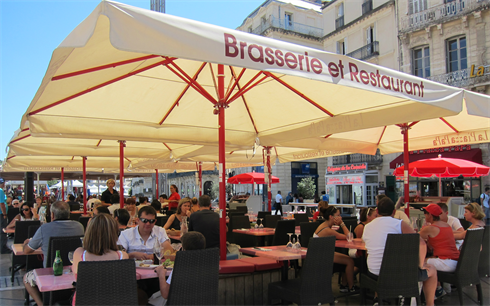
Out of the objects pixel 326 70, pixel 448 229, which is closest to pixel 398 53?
pixel 448 229

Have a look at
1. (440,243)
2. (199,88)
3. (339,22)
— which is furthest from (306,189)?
(199,88)

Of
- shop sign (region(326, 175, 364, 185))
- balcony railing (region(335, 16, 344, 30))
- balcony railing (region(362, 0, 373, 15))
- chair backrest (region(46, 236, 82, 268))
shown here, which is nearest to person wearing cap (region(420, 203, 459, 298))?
chair backrest (region(46, 236, 82, 268))

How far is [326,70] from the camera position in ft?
11.9

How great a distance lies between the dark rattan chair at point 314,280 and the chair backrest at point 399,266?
0.64 meters

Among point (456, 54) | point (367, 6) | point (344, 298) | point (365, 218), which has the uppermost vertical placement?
point (367, 6)

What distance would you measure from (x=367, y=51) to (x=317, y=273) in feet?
78.3

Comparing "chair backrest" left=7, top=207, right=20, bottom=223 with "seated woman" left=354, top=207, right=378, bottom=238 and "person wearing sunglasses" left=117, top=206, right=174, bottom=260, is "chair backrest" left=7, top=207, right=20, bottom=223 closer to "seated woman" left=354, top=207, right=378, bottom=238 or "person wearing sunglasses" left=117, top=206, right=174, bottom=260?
"person wearing sunglasses" left=117, top=206, right=174, bottom=260

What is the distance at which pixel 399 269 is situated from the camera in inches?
182

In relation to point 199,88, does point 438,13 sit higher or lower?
higher

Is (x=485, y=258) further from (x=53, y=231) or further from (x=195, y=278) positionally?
(x=53, y=231)

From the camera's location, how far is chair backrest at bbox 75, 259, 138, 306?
10.0ft

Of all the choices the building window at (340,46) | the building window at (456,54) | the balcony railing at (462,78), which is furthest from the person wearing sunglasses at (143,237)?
the building window at (340,46)

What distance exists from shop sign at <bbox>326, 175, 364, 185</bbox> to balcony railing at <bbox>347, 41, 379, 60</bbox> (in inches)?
315

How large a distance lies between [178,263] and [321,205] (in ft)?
19.2
